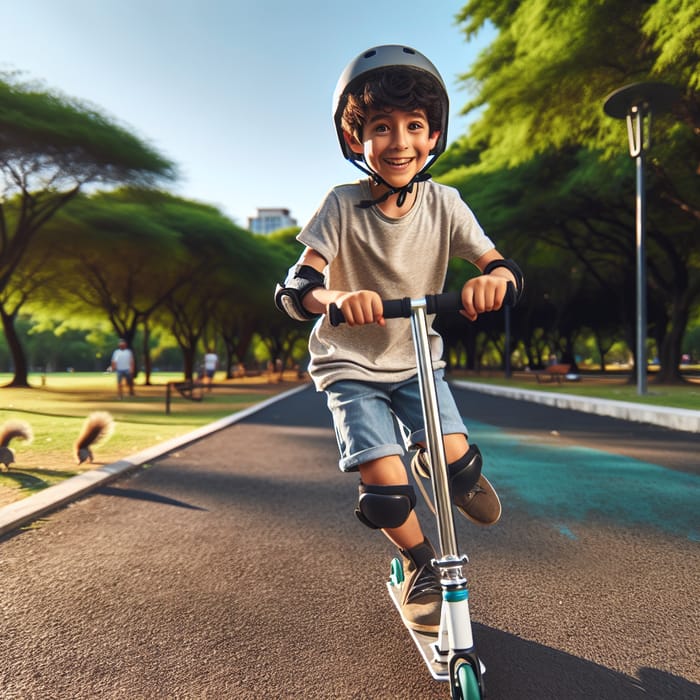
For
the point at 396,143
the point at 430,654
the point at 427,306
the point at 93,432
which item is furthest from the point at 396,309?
the point at 93,432

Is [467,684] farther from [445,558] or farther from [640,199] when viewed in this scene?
[640,199]

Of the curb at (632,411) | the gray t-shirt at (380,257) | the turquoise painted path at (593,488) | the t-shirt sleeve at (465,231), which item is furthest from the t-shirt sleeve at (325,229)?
the curb at (632,411)

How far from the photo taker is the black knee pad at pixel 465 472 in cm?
229

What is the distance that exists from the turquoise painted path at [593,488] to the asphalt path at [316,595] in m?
0.03

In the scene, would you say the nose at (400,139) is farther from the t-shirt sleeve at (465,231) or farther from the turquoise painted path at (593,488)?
the turquoise painted path at (593,488)

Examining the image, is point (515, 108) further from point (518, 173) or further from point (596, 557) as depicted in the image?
point (596, 557)

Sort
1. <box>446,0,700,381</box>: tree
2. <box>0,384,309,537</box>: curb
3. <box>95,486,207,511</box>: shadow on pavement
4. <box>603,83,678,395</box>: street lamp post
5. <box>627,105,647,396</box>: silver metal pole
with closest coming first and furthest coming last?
<box>0,384,309,537</box>: curb → <box>95,486,207,511</box>: shadow on pavement → <box>446,0,700,381</box>: tree → <box>603,83,678,395</box>: street lamp post → <box>627,105,647,396</box>: silver metal pole

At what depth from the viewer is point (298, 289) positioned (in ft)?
7.41

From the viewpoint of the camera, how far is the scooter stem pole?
1913 millimetres

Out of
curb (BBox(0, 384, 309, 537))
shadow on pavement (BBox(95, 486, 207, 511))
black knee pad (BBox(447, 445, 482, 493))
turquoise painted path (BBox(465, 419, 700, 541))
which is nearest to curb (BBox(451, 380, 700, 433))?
turquoise painted path (BBox(465, 419, 700, 541))

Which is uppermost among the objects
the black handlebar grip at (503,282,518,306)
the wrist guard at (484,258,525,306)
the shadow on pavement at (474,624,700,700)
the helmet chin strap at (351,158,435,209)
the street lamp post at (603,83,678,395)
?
the street lamp post at (603,83,678,395)

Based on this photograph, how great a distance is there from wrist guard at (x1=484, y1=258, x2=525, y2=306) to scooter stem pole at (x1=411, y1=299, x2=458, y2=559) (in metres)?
0.39

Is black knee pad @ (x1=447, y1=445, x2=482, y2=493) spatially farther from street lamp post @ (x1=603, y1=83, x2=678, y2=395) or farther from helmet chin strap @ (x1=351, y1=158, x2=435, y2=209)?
street lamp post @ (x1=603, y1=83, x2=678, y2=395)

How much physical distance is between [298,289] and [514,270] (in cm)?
79
